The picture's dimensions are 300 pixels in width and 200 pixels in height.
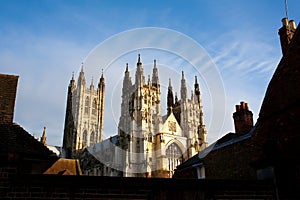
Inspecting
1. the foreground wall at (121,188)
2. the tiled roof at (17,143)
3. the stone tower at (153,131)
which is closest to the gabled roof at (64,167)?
the tiled roof at (17,143)

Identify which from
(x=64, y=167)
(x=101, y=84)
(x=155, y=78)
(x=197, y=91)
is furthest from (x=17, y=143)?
(x=101, y=84)

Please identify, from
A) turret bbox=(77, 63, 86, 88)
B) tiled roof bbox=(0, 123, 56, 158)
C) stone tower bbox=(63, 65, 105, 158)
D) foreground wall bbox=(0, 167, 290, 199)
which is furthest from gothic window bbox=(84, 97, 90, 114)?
foreground wall bbox=(0, 167, 290, 199)

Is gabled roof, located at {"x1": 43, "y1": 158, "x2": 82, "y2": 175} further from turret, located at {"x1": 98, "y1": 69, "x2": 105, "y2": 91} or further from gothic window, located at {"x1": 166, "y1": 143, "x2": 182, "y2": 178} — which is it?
turret, located at {"x1": 98, "y1": 69, "x2": 105, "y2": 91}

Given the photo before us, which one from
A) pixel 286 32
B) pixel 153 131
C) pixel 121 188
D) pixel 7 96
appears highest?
pixel 153 131

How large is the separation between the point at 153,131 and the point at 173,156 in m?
5.06

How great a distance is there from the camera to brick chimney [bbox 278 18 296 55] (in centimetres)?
1212

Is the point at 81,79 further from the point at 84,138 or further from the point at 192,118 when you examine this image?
the point at 192,118

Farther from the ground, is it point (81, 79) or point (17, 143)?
point (81, 79)

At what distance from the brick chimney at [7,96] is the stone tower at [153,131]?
102 ft

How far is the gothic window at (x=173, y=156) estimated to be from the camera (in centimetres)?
4122

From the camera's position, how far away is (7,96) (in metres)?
9.05

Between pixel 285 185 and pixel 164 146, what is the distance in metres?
34.8

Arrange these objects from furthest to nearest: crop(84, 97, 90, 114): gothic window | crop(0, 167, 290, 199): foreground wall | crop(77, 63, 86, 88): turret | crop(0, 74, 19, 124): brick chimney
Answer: crop(77, 63, 86, 88): turret < crop(84, 97, 90, 114): gothic window < crop(0, 74, 19, 124): brick chimney < crop(0, 167, 290, 199): foreground wall

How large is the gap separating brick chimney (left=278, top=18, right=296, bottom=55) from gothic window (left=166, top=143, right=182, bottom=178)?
103ft
